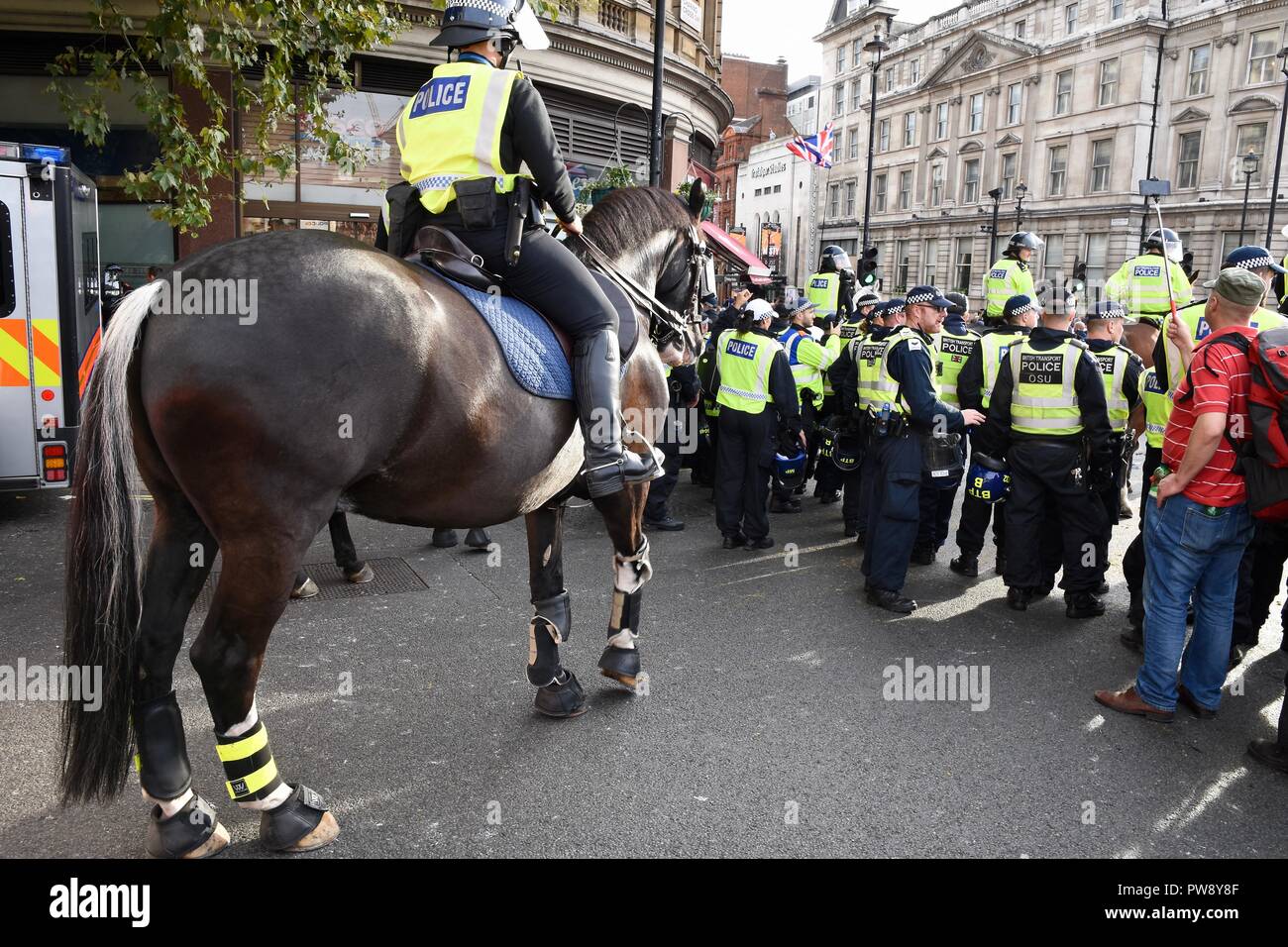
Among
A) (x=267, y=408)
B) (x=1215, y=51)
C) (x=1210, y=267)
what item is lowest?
(x=267, y=408)

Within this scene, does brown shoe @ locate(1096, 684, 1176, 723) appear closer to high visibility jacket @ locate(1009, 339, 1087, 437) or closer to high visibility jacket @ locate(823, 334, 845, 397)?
high visibility jacket @ locate(1009, 339, 1087, 437)

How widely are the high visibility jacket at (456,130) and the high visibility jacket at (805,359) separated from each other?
577 centimetres

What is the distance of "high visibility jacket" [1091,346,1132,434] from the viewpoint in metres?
6.36

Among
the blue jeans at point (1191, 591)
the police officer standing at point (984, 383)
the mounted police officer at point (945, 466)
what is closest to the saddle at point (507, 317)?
the blue jeans at point (1191, 591)

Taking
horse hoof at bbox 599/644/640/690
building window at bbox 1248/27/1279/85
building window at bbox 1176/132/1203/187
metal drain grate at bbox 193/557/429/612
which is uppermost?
building window at bbox 1248/27/1279/85

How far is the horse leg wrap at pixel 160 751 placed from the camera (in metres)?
3.15

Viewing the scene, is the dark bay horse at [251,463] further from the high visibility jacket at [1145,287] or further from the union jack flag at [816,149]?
the union jack flag at [816,149]

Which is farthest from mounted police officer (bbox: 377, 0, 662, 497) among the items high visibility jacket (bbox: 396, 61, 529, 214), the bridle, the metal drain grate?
the metal drain grate

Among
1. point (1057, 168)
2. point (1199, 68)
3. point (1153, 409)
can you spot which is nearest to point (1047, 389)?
point (1153, 409)

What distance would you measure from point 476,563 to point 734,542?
232 cm

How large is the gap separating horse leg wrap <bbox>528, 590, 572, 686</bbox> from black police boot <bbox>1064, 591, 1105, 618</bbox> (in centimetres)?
376
